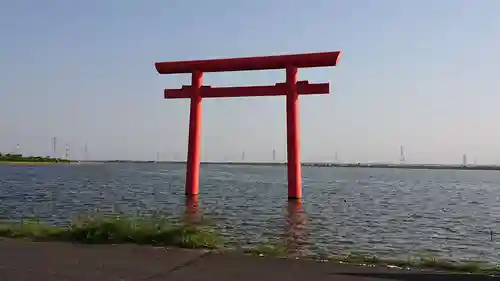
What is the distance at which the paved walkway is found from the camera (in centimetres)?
438

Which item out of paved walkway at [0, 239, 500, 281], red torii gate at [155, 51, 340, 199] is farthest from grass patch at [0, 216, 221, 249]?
red torii gate at [155, 51, 340, 199]

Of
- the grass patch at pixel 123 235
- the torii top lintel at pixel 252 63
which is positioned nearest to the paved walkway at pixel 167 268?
the grass patch at pixel 123 235

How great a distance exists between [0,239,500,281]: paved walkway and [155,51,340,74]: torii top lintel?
1108cm

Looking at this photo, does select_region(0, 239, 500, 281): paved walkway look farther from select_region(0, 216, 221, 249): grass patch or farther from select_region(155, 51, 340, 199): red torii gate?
select_region(155, 51, 340, 199): red torii gate

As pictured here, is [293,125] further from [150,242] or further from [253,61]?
[150,242]

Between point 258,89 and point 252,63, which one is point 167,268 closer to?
point 252,63

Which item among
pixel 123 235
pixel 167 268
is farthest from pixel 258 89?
pixel 167 268

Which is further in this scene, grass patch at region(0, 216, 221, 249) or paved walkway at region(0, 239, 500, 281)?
grass patch at region(0, 216, 221, 249)

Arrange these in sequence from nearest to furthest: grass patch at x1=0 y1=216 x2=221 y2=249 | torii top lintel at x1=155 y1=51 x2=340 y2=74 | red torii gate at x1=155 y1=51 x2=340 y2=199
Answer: grass patch at x1=0 y1=216 x2=221 y2=249, torii top lintel at x1=155 y1=51 x2=340 y2=74, red torii gate at x1=155 y1=51 x2=340 y2=199

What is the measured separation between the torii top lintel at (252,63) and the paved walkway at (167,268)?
11.1 meters

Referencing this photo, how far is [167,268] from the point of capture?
4.70 meters

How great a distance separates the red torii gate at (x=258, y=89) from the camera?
15.9m

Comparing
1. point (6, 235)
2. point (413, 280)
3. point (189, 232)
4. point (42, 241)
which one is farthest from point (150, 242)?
point (413, 280)

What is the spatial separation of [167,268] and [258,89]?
12465mm
